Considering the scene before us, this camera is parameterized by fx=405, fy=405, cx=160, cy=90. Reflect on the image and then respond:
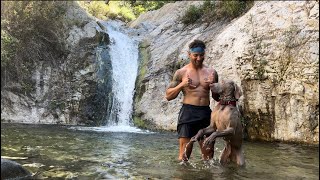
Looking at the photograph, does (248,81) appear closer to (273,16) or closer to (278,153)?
(273,16)

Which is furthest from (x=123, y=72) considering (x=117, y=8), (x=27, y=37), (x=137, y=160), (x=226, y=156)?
(x=117, y=8)

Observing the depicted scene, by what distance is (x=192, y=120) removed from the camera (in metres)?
5.46

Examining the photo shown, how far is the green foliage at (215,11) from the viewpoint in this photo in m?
13.6

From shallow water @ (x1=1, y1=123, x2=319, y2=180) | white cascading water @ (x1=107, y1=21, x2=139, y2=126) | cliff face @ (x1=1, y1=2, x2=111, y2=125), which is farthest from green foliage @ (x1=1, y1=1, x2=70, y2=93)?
shallow water @ (x1=1, y1=123, x2=319, y2=180)

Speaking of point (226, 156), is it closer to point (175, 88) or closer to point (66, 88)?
point (175, 88)

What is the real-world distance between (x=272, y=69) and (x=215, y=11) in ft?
18.7

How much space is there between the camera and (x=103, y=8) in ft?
80.4

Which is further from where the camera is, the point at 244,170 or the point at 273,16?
the point at 273,16

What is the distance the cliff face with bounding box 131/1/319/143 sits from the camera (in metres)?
8.99

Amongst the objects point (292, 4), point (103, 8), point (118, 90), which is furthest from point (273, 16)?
point (103, 8)

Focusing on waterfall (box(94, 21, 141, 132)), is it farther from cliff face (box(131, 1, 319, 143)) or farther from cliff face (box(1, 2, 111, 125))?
cliff face (box(131, 1, 319, 143))

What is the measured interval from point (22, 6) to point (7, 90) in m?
2.96

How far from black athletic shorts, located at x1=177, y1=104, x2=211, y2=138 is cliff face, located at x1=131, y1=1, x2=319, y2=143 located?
4.23 meters

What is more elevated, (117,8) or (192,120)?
(117,8)
